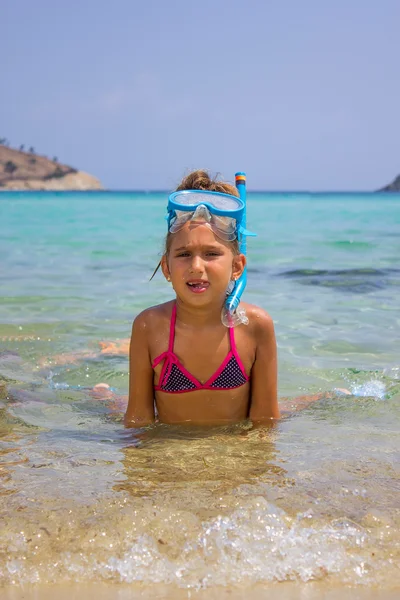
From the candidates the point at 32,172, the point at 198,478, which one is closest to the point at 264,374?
the point at 198,478

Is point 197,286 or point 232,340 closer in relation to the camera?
point 197,286

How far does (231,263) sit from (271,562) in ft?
5.05

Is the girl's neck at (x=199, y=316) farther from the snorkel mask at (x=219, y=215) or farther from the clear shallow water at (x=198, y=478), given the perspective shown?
the clear shallow water at (x=198, y=478)

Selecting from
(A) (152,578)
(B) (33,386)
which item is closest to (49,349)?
(B) (33,386)

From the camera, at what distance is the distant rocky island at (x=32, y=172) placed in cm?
11419

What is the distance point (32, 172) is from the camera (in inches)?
4656

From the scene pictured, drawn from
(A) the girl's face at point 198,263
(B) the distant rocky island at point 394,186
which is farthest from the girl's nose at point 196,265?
(B) the distant rocky island at point 394,186

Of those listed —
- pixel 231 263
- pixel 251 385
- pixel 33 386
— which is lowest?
pixel 33 386

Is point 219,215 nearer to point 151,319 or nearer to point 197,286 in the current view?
point 197,286

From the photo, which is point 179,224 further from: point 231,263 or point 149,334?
point 149,334

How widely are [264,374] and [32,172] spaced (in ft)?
393

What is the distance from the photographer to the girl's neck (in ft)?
11.0

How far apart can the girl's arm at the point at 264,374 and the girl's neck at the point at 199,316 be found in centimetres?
19

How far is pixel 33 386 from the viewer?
15.3 feet
